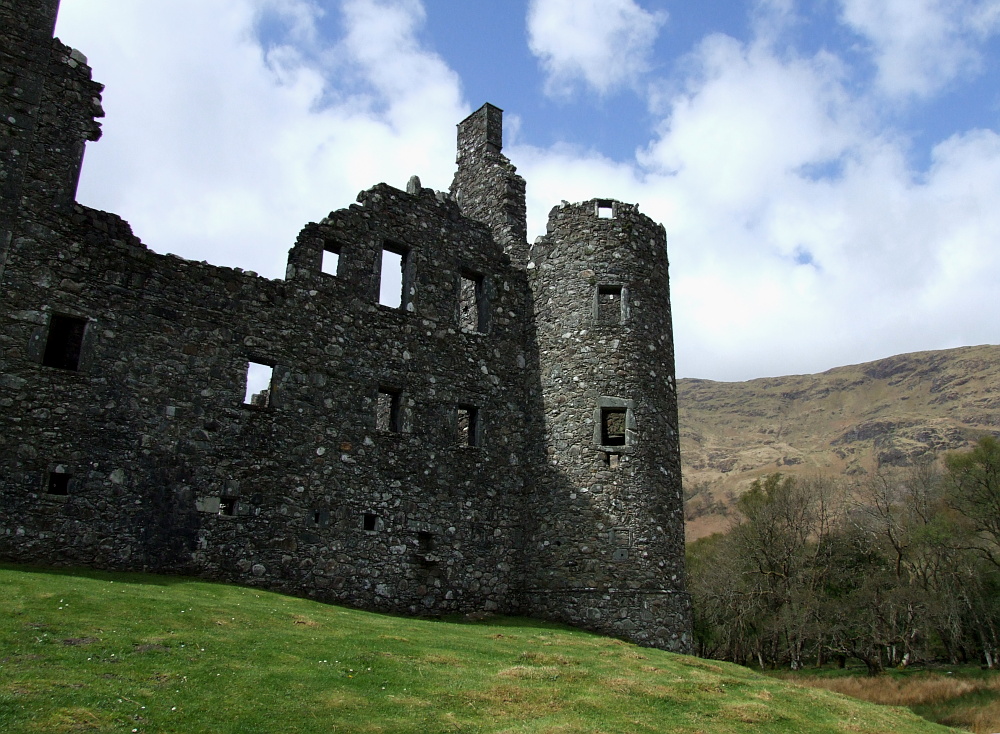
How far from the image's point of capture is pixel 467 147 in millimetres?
25828

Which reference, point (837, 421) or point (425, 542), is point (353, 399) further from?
point (837, 421)

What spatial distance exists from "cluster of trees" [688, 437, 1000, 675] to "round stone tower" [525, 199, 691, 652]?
23.9 meters

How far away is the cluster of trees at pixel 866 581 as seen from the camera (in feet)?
134

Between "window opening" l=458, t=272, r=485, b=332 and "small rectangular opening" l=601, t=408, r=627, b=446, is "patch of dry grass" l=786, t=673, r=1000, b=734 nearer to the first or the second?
"small rectangular opening" l=601, t=408, r=627, b=446

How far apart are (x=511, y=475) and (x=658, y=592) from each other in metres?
4.64

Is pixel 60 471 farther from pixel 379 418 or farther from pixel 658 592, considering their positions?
pixel 658 592

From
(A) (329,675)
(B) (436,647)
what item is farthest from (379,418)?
(A) (329,675)

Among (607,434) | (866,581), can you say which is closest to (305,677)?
(607,434)

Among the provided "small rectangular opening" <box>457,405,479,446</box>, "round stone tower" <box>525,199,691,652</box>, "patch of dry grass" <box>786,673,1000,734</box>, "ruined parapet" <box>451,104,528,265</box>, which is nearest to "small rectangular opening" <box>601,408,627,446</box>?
"round stone tower" <box>525,199,691,652</box>

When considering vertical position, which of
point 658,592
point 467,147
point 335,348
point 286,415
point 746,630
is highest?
point 467,147

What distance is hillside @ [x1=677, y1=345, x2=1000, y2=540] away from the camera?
410 ft

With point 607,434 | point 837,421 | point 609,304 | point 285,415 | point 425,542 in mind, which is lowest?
point 425,542

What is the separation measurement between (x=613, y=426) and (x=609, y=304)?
3.31m

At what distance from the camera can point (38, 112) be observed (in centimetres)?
1591
